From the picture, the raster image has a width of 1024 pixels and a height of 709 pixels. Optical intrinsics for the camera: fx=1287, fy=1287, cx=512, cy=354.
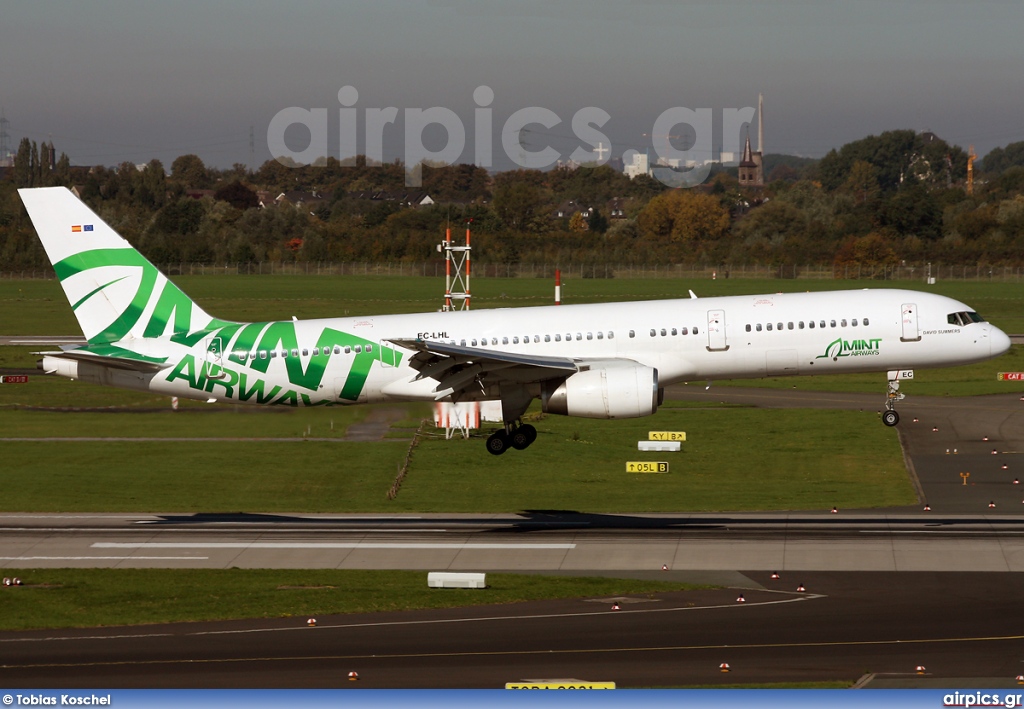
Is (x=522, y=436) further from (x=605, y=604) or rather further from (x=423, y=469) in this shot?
(x=423, y=469)

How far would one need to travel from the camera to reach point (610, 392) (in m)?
49.2

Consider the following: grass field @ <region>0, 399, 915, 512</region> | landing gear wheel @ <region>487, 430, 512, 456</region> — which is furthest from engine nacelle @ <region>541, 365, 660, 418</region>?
grass field @ <region>0, 399, 915, 512</region>

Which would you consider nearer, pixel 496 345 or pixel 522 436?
pixel 496 345

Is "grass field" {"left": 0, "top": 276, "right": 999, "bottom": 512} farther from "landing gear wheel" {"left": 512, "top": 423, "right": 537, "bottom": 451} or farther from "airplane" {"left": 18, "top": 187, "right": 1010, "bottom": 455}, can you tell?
"landing gear wheel" {"left": 512, "top": 423, "right": 537, "bottom": 451}

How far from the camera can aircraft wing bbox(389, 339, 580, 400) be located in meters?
48.5

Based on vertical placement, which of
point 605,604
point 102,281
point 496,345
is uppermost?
point 102,281

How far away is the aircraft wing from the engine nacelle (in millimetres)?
574

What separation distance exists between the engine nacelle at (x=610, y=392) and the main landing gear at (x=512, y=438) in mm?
3308

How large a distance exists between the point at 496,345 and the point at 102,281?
16.6 m

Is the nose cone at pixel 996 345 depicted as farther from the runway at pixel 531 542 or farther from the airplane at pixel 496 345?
the runway at pixel 531 542

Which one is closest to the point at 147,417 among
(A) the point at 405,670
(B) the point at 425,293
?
(A) the point at 405,670

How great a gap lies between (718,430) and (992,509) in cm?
2326

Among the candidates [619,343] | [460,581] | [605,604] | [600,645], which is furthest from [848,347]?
[600,645]

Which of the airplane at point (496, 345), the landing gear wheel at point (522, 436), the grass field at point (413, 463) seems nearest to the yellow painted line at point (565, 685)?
the airplane at point (496, 345)
